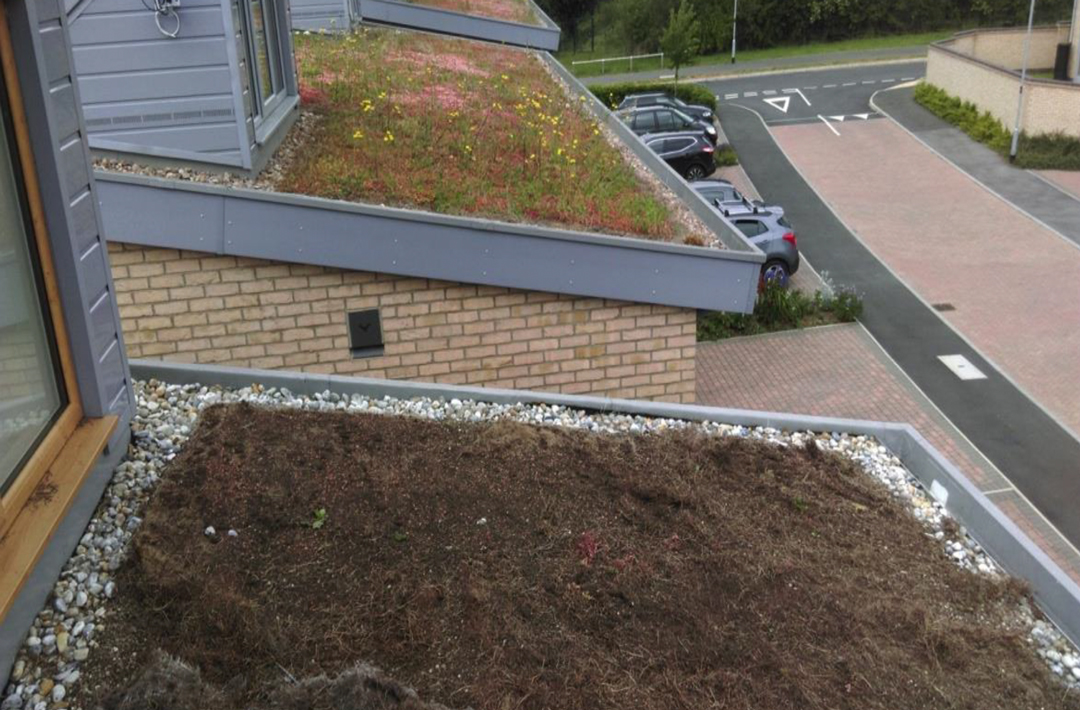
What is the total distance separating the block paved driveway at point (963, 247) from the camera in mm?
18359

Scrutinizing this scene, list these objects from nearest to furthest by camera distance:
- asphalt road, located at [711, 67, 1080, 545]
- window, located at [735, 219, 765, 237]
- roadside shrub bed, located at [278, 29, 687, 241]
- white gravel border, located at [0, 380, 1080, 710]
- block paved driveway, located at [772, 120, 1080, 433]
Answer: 1. white gravel border, located at [0, 380, 1080, 710]
2. roadside shrub bed, located at [278, 29, 687, 241]
3. asphalt road, located at [711, 67, 1080, 545]
4. block paved driveway, located at [772, 120, 1080, 433]
5. window, located at [735, 219, 765, 237]

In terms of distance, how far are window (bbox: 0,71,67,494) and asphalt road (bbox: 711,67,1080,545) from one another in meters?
12.0

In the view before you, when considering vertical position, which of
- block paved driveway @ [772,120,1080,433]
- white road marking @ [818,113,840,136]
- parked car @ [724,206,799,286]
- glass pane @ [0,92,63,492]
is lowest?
block paved driveway @ [772,120,1080,433]

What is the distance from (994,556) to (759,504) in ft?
4.62

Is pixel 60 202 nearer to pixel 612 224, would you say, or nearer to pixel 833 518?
pixel 833 518

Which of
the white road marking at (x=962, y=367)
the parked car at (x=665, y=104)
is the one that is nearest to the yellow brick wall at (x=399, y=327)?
the white road marking at (x=962, y=367)

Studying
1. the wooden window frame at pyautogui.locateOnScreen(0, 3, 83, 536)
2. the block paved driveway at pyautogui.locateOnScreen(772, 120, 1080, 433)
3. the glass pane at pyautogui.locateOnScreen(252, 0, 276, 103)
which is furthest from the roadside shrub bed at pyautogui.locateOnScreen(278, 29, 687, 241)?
the block paved driveway at pyautogui.locateOnScreen(772, 120, 1080, 433)

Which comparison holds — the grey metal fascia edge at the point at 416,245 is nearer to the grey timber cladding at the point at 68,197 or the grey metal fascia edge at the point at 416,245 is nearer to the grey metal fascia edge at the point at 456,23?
the grey timber cladding at the point at 68,197

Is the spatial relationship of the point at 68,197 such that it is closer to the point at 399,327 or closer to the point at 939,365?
the point at 399,327

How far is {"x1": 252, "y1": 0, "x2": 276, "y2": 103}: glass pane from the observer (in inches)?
428

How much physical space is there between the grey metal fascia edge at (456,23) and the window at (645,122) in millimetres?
6252

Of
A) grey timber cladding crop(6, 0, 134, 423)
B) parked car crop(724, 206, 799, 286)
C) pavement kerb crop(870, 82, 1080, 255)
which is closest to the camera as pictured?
grey timber cladding crop(6, 0, 134, 423)

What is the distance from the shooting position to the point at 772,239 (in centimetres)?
2125

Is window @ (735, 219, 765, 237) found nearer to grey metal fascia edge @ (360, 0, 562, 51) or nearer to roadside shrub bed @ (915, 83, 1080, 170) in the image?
grey metal fascia edge @ (360, 0, 562, 51)
